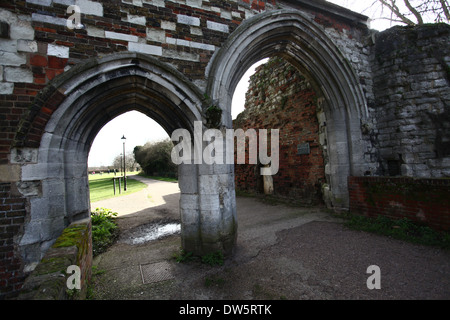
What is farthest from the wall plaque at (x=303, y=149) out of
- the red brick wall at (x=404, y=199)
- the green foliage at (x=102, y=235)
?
the green foliage at (x=102, y=235)

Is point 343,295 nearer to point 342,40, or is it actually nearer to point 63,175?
point 63,175

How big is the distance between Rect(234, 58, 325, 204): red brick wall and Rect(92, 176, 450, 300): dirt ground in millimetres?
2291

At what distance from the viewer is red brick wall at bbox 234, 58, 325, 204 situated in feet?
20.3

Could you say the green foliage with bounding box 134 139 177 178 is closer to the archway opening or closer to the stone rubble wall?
the archway opening

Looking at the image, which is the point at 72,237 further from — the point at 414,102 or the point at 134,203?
the point at 414,102

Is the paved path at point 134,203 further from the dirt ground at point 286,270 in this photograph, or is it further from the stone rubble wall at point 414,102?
the stone rubble wall at point 414,102

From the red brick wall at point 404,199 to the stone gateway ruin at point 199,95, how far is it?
22 millimetres

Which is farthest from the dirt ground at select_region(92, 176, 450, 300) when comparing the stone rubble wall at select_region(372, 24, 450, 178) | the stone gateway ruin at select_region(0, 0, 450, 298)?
the stone rubble wall at select_region(372, 24, 450, 178)

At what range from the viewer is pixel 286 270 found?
2779mm

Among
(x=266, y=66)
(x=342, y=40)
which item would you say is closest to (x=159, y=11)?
(x=342, y=40)

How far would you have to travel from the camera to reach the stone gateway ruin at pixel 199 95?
268 centimetres

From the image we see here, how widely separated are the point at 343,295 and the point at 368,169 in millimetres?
3986

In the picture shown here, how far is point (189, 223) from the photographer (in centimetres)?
338

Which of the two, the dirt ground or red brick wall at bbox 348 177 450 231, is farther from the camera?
red brick wall at bbox 348 177 450 231
